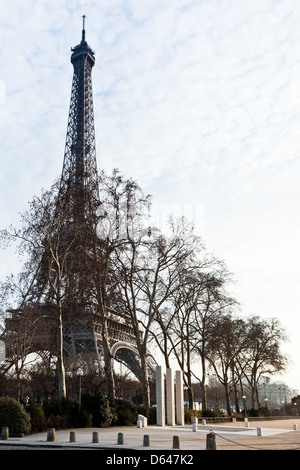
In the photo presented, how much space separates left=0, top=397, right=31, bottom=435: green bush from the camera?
81.5 feet

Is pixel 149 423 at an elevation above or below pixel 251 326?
below

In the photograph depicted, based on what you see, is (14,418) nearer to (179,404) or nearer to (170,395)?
(170,395)

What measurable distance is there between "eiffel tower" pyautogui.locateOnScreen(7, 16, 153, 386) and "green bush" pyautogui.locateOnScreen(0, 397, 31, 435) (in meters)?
8.43

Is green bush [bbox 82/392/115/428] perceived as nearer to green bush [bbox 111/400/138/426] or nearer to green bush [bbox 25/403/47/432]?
green bush [bbox 111/400/138/426]

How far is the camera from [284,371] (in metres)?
68.2

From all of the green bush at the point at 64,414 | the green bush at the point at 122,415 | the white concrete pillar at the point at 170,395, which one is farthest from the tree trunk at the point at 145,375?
the green bush at the point at 64,414

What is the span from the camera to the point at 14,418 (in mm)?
24922

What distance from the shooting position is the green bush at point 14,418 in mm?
24844

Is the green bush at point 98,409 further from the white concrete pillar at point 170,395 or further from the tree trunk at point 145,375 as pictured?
the tree trunk at point 145,375

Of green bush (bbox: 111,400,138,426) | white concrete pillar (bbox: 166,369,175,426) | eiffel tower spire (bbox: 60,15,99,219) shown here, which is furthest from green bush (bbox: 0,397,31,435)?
eiffel tower spire (bbox: 60,15,99,219)

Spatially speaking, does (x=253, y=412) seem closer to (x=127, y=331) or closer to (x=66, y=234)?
(x=127, y=331)

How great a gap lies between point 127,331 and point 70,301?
44.3 metres

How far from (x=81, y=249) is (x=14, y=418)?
1283 cm
